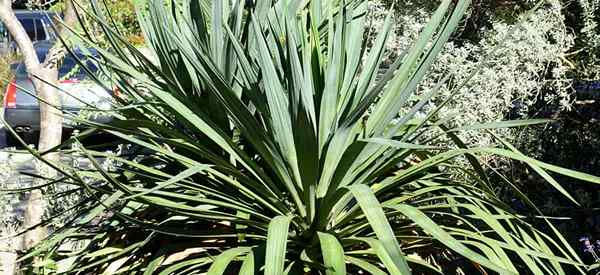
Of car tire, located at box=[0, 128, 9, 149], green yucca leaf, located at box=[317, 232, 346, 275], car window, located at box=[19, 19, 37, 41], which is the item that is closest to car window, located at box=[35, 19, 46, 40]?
car window, located at box=[19, 19, 37, 41]

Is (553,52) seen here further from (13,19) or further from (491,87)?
(13,19)

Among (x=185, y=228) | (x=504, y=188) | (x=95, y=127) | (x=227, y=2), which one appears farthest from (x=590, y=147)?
(x=95, y=127)

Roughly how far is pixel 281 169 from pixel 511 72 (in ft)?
8.68

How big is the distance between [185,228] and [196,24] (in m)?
0.83

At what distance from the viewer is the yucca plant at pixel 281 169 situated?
2.43 m

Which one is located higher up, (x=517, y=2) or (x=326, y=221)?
(x=517, y=2)

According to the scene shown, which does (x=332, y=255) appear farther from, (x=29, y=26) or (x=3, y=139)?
(x=29, y=26)

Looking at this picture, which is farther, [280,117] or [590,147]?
[590,147]

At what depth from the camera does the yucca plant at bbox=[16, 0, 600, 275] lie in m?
2.43

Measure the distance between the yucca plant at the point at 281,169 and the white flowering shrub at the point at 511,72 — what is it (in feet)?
5.91

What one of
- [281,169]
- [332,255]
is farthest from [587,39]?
[332,255]

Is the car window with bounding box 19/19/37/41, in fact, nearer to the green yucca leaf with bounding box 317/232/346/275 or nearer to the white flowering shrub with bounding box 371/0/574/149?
the white flowering shrub with bounding box 371/0/574/149

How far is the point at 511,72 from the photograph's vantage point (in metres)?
4.75

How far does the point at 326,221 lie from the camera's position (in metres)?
2.59
